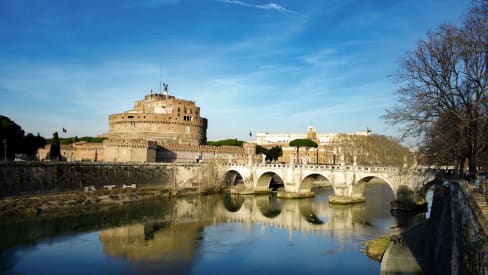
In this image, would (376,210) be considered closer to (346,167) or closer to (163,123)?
(346,167)

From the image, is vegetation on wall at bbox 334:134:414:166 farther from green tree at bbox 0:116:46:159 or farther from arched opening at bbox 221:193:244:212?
green tree at bbox 0:116:46:159

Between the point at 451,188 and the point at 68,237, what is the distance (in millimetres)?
14988

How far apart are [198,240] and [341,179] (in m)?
14.2

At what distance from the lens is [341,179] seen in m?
28.5

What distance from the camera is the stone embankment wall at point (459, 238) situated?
626cm

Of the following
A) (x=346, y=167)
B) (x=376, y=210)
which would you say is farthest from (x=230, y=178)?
(x=376, y=210)

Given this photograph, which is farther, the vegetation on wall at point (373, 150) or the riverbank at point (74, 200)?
the vegetation on wall at point (373, 150)

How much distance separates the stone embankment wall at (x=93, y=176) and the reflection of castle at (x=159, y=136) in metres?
2.48

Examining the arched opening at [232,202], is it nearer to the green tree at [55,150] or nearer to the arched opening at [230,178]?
the arched opening at [230,178]

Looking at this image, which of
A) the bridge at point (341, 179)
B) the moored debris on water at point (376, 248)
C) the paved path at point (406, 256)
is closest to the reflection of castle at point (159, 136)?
the bridge at point (341, 179)

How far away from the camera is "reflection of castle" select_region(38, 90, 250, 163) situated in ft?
121

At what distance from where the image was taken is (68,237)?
17.3 meters

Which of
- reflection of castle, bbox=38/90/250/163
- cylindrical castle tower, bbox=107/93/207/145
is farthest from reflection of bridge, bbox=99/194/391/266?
cylindrical castle tower, bbox=107/93/207/145

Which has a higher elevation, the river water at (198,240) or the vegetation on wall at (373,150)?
the vegetation on wall at (373,150)
